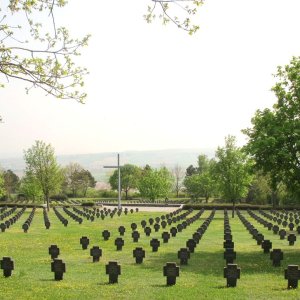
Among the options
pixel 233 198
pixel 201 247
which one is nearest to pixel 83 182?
pixel 233 198

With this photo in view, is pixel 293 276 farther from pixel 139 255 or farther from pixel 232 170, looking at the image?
pixel 232 170

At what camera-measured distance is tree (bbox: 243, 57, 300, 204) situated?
882 inches

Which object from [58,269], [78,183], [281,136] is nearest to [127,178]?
[78,183]

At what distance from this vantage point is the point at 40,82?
1107 centimetres

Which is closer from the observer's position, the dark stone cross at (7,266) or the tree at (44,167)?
the dark stone cross at (7,266)

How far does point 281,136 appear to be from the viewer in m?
22.3

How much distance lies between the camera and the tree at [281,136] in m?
22.4

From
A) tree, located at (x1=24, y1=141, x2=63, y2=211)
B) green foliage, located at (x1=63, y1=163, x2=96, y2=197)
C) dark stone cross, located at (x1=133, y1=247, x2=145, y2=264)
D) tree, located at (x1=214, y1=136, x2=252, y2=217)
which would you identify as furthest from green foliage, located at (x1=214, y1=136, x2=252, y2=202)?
green foliage, located at (x1=63, y1=163, x2=96, y2=197)

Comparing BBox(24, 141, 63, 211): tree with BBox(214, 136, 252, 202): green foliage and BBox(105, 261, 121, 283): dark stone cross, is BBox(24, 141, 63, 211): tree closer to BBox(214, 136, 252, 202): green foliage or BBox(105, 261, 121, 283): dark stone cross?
BBox(214, 136, 252, 202): green foliage

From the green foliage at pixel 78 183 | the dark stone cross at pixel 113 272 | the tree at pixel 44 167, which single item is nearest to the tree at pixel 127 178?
the green foliage at pixel 78 183

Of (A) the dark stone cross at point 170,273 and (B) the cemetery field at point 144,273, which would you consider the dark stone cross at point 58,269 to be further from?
(A) the dark stone cross at point 170,273

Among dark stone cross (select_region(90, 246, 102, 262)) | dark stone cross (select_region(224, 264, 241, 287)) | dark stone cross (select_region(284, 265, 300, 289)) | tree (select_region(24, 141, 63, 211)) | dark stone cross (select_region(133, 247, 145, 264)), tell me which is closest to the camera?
dark stone cross (select_region(284, 265, 300, 289))

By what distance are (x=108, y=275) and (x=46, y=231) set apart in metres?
20.5

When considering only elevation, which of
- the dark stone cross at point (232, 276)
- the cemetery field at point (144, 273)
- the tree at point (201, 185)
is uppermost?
the tree at point (201, 185)
